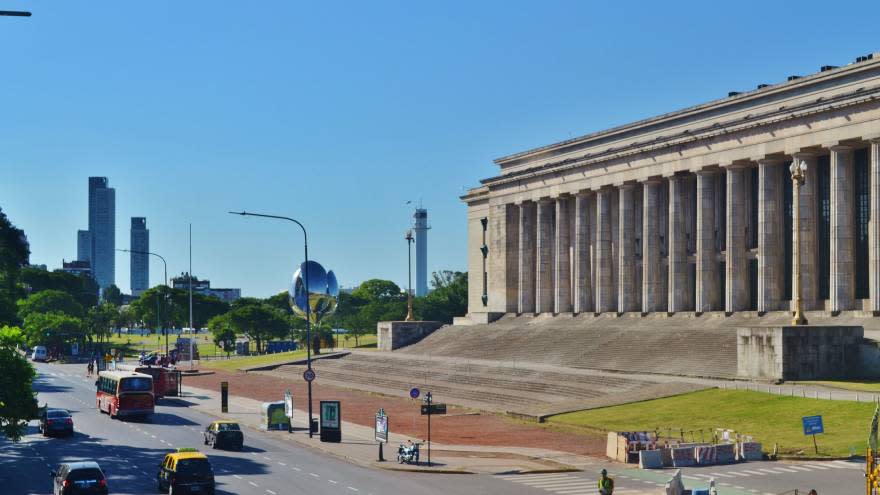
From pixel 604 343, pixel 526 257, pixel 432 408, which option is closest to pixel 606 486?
pixel 432 408

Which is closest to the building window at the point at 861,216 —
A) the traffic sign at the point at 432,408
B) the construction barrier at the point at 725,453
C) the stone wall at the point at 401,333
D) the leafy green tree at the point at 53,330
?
the construction barrier at the point at 725,453

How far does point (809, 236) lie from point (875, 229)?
20.0 feet

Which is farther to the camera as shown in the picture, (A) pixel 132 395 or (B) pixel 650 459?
(A) pixel 132 395

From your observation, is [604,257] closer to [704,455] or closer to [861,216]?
[861,216]

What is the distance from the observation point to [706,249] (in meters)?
92.8

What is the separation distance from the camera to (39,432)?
64125mm

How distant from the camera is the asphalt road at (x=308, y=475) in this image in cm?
4228

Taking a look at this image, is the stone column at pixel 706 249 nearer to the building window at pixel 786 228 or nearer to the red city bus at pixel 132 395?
the building window at pixel 786 228

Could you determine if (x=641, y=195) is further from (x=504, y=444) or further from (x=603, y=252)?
(x=504, y=444)

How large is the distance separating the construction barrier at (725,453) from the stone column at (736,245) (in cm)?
4045

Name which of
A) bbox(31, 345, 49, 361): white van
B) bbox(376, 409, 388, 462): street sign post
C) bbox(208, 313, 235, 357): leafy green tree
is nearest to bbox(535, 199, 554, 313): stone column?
bbox(208, 313, 235, 357): leafy green tree

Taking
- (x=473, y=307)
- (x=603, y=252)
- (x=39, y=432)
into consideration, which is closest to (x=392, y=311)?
(x=473, y=307)

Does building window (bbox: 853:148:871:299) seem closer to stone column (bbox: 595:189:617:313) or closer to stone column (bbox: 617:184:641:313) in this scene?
stone column (bbox: 617:184:641:313)

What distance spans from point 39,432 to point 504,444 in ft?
86.7
